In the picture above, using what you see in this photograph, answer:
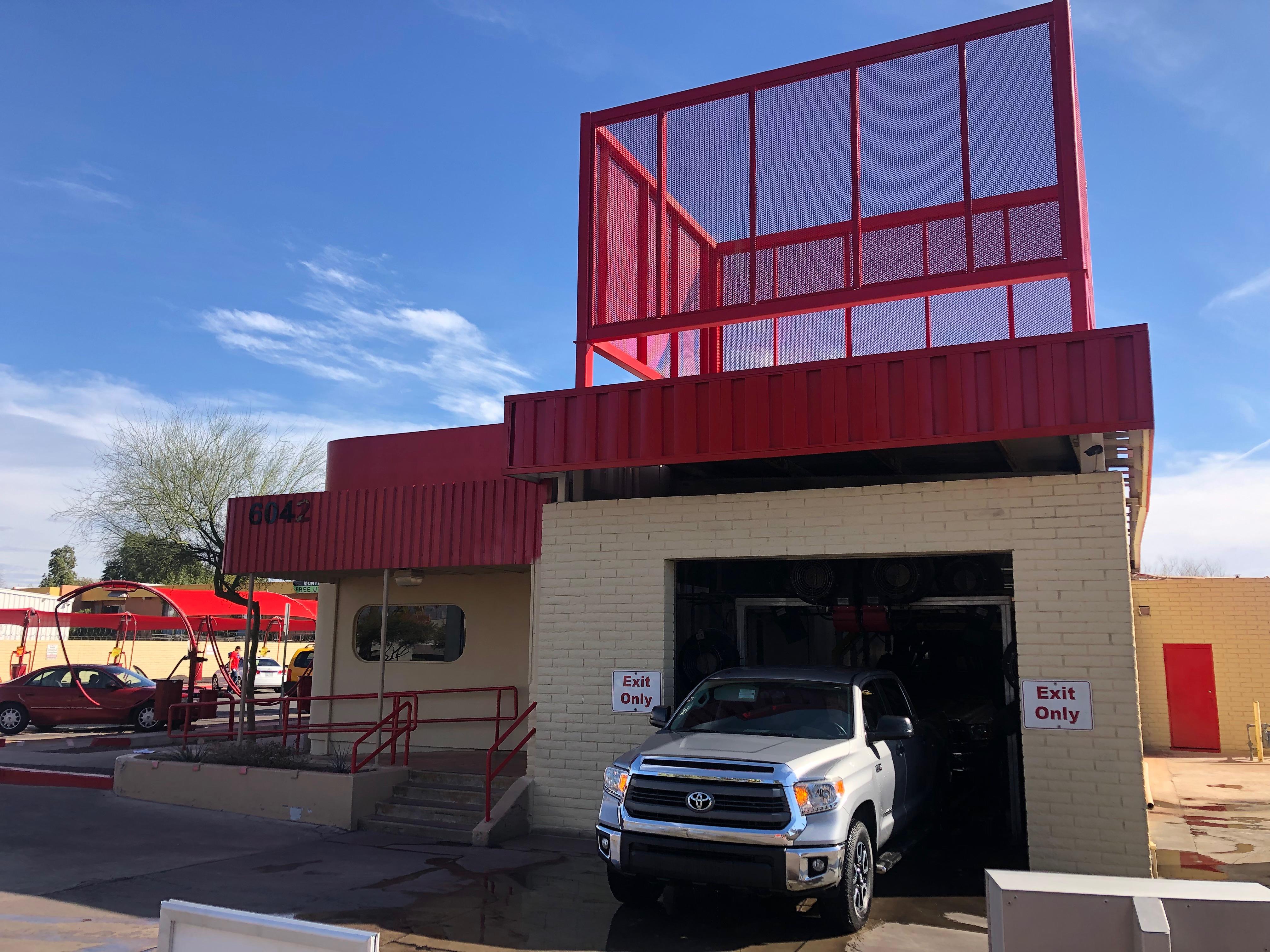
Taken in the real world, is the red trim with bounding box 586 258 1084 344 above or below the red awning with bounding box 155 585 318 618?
above

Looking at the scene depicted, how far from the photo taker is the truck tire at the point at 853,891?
21.6ft

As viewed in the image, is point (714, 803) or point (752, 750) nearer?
point (714, 803)

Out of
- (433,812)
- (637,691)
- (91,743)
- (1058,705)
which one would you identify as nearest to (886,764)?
(1058,705)

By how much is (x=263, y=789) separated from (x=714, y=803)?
23.7 ft

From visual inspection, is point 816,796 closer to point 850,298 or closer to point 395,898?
point 395,898

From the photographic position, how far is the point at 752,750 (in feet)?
23.0

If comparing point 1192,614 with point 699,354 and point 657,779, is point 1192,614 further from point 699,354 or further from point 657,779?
point 657,779

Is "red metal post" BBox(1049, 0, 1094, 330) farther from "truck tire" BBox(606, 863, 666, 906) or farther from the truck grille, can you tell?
"truck tire" BBox(606, 863, 666, 906)

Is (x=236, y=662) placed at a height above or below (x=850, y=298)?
below

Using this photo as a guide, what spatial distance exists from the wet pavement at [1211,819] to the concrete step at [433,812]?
267 inches

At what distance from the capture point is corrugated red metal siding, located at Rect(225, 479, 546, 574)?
12.1 meters

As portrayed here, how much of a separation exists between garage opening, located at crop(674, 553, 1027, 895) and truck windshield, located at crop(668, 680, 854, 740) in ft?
5.36

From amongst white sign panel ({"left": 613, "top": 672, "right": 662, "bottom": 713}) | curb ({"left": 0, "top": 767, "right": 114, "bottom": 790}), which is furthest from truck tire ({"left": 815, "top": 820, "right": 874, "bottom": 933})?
curb ({"left": 0, "top": 767, "right": 114, "bottom": 790})

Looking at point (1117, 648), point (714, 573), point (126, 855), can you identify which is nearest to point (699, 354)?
point (714, 573)
